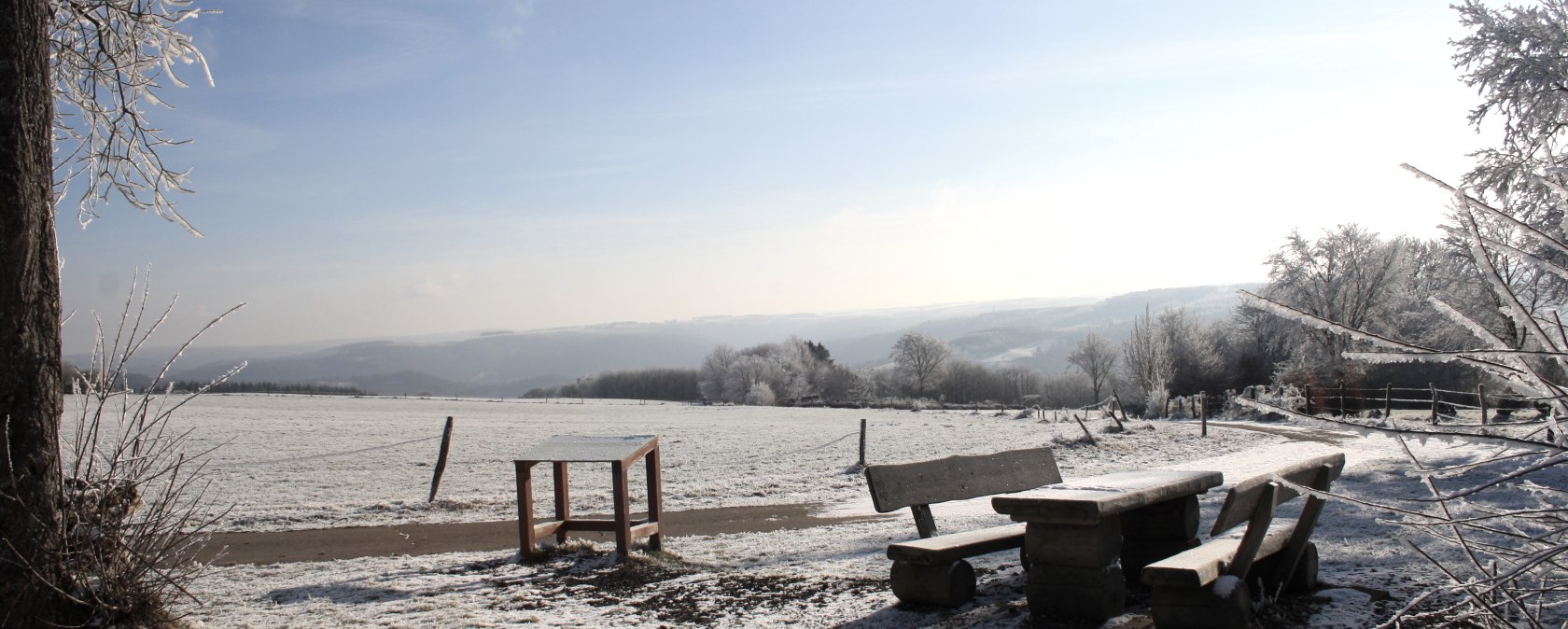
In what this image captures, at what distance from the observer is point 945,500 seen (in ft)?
23.8

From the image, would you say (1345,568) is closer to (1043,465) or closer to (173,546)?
(1043,465)

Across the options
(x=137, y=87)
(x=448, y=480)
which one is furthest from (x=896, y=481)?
(x=448, y=480)

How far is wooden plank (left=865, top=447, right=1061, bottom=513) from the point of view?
6.93 metres

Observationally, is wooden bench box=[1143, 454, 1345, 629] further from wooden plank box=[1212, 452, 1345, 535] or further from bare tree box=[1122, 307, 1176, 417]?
bare tree box=[1122, 307, 1176, 417]

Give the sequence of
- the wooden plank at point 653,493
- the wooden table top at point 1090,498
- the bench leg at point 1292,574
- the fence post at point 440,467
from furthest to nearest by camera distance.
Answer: the fence post at point 440,467 < the wooden plank at point 653,493 < the bench leg at point 1292,574 < the wooden table top at point 1090,498

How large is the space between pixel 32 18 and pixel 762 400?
80273mm

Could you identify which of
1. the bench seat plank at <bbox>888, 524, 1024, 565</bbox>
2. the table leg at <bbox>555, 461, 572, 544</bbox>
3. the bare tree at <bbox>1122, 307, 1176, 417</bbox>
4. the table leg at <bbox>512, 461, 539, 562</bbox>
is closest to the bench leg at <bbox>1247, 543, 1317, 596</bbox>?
the bench seat plank at <bbox>888, 524, 1024, 565</bbox>

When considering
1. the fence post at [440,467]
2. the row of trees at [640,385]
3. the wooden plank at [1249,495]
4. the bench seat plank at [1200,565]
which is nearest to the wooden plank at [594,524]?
the bench seat plank at [1200,565]

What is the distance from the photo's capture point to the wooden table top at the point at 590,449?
28.4 ft

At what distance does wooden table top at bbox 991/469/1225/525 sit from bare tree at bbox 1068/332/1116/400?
3035 inches

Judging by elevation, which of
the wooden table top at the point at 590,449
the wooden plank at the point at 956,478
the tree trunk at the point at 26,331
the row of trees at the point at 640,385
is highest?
the tree trunk at the point at 26,331

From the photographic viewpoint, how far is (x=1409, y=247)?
49.2 m

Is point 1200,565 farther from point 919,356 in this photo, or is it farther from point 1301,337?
point 919,356

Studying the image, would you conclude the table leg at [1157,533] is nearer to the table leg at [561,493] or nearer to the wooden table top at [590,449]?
the wooden table top at [590,449]
